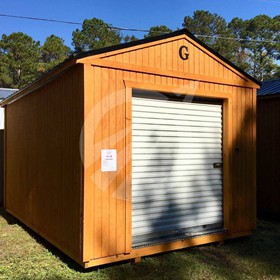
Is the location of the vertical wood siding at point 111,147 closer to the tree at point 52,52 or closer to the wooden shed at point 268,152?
the wooden shed at point 268,152

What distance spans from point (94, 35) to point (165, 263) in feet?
81.8

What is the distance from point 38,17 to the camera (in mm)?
14180

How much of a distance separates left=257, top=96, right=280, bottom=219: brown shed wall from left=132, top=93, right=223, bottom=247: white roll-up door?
219 centimetres

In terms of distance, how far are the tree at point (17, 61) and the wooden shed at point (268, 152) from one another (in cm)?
2148

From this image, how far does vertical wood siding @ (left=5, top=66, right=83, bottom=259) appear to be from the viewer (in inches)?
155

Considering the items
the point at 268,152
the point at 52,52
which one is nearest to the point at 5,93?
the point at 268,152

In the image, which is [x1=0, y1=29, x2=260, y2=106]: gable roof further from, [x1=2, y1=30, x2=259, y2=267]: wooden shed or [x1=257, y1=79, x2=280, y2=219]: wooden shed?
[x1=257, y1=79, x2=280, y2=219]: wooden shed

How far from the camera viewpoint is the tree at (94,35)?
2618cm

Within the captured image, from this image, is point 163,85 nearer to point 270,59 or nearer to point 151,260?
point 151,260

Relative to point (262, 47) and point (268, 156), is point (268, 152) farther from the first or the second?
point (262, 47)

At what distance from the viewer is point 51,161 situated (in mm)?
4703

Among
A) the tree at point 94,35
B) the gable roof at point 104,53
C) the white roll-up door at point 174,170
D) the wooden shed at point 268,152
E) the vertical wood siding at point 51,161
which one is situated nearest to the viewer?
the gable roof at point 104,53

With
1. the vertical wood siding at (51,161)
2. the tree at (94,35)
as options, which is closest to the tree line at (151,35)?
the tree at (94,35)

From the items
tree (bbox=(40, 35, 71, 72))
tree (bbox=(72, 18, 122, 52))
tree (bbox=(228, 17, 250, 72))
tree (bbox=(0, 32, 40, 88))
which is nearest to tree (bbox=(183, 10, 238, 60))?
tree (bbox=(228, 17, 250, 72))
